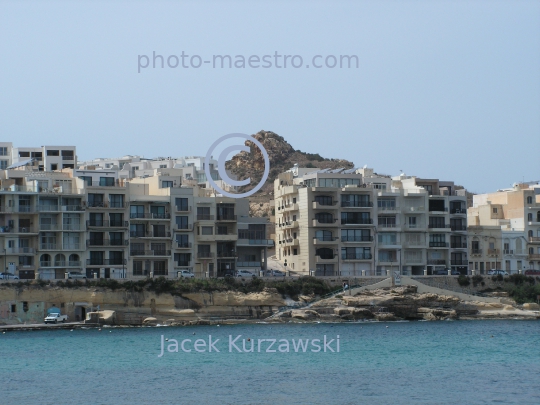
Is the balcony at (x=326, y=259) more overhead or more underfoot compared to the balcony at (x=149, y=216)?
more underfoot

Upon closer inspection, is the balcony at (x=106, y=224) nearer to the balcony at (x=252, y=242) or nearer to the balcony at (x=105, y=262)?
the balcony at (x=105, y=262)

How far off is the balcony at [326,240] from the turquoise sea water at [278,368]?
19663mm

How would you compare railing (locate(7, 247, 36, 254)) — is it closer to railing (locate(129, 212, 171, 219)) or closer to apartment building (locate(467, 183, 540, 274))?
railing (locate(129, 212, 171, 219))

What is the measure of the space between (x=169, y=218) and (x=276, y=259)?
1777 cm


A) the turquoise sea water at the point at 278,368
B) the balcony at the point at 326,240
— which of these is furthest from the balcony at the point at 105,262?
the balcony at the point at 326,240

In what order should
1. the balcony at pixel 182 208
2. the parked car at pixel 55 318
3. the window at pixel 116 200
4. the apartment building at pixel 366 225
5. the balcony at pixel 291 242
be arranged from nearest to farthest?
the parked car at pixel 55 318 < the window at pixel 116 200 < the balcony at pixel 182 208 < the apartment building at pixel 366 225 < the balcony at pixel 291 242

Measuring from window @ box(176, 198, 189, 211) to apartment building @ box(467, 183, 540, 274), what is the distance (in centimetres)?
3094

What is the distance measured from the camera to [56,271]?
88438mm

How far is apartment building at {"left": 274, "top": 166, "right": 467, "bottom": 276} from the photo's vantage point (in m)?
99.2

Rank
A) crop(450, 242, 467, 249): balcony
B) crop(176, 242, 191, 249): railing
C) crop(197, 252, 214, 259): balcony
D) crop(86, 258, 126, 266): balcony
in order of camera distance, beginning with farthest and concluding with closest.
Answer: crop(450, 242, 467, 249): balcony → crop(197, 252, 214, 259): balcony → crop(176, 242, 191, 249): railing → crop(86, 258, 126, 266): balcony

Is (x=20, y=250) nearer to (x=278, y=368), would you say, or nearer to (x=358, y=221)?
(x=358, y=221)

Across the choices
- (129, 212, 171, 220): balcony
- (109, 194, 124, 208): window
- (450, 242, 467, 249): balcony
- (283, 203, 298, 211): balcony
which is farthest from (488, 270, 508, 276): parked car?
(109, 194, 124, 208): window

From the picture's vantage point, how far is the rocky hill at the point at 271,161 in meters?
154

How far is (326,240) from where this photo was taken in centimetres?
9900
